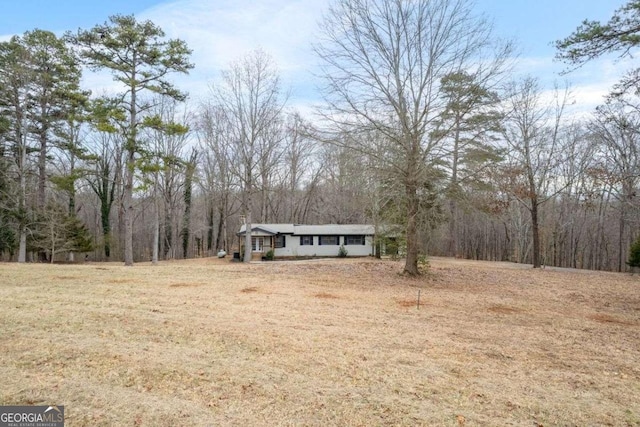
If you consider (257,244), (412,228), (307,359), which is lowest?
(307,359)

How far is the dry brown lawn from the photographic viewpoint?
3.14 meters

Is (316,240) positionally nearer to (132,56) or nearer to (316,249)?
(316,249)

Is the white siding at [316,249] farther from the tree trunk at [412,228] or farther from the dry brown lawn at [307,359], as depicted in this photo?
the dry brown lawn at [307,359]

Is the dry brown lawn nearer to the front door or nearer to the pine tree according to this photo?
the pine tree

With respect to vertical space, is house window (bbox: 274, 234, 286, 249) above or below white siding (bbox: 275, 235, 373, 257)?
above

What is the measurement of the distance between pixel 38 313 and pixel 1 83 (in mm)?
17604

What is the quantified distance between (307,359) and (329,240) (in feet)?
77.1

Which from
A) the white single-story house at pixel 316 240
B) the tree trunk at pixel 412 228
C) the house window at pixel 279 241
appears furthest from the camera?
the house window at pixel 279 241
